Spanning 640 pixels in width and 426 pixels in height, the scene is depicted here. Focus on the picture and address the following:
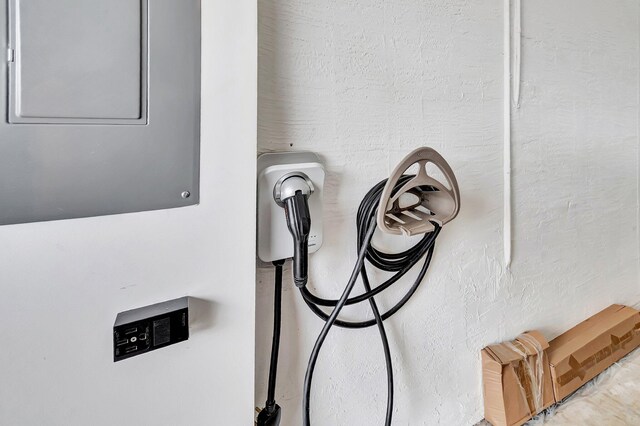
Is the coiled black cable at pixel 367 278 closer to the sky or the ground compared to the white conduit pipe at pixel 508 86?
closer to the ground

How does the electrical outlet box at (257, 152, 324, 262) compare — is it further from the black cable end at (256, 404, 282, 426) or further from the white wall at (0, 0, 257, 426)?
the black cable end at (256, 404, 282, 426)

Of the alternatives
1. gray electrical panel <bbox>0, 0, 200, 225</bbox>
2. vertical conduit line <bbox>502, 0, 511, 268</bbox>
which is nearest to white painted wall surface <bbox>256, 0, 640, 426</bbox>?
vertical conduit line <bbox>502, 0, 511, 268</bbox>

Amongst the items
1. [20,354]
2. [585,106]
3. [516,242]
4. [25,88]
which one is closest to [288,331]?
[20,354]

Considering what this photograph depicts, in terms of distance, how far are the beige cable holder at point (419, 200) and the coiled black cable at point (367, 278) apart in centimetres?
2

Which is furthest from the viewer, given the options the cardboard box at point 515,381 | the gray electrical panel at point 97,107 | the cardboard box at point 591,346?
the cardboard box at point 591,346

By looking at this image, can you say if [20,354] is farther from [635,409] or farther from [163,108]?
[635,409]

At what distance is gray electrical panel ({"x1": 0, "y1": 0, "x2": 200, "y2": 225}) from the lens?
1.34 ft

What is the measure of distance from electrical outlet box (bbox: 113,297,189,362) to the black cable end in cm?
22

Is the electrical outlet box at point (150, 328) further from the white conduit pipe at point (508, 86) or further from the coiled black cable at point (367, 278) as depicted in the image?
the white conduit pipe at point (508, 86)

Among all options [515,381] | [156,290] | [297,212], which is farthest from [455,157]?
[156,290]

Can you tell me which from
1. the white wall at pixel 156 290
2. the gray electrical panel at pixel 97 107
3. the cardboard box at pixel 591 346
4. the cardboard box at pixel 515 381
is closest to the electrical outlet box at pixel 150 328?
the white wall at pixel 156 290

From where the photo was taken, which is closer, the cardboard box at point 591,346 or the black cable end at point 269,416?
the black cable end at point 269,416

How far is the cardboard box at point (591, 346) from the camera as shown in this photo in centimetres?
107

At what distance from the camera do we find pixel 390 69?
2.55 feet
